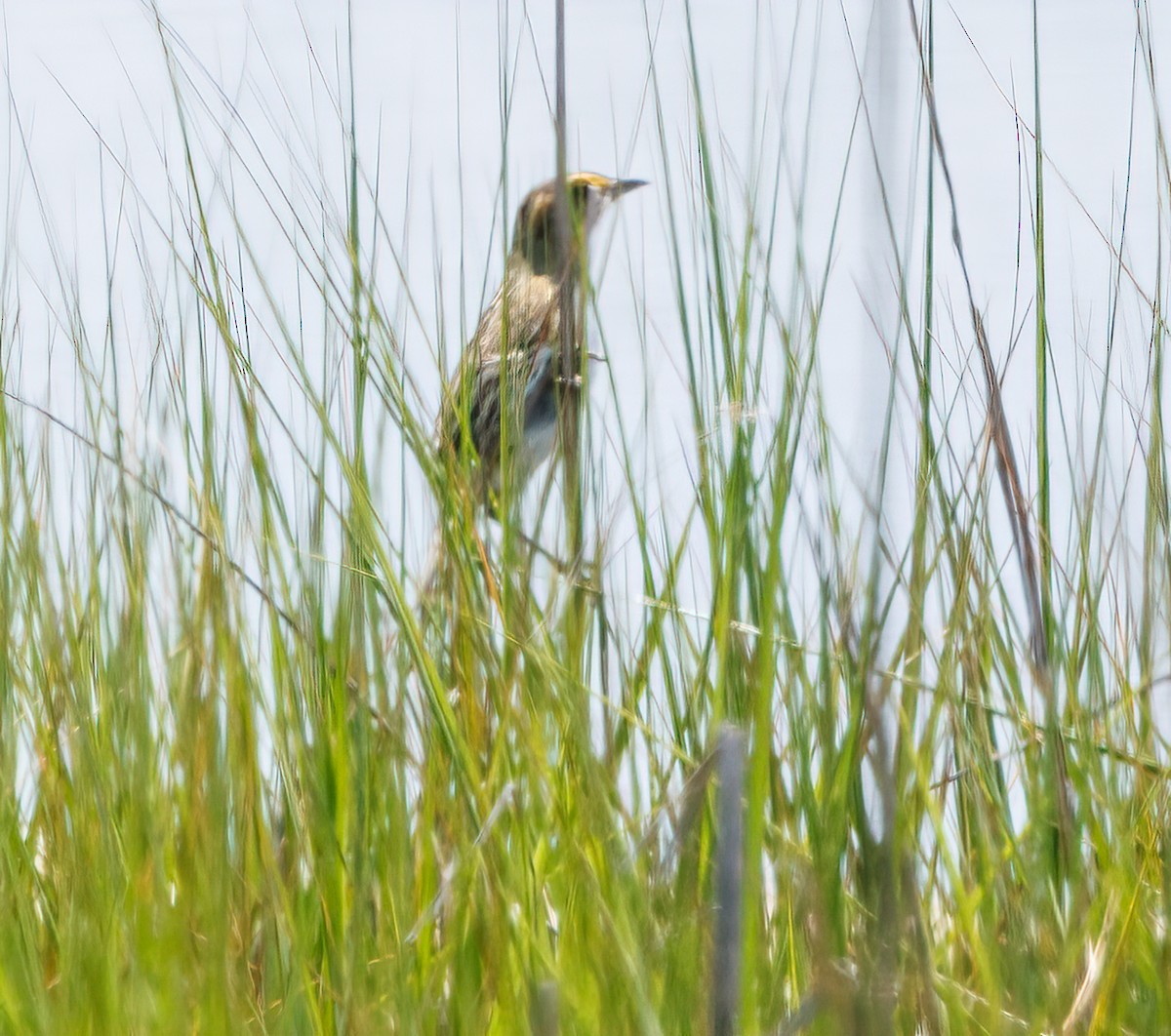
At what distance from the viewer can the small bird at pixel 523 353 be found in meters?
1.22

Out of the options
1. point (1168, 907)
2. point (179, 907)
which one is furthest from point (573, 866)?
point (1168, 907)

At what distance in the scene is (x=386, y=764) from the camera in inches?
43.8

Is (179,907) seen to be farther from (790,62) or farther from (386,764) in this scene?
(790,62)

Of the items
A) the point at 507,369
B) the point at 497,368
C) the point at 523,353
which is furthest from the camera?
the point at 497,368

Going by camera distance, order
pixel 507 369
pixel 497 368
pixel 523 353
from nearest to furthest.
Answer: pixel 507 369, pixel 523 353, pixel 497 368

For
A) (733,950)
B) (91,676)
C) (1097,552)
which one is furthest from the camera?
(91,676)

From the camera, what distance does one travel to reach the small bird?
1.22m

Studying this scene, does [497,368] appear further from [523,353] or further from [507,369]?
[507,369]

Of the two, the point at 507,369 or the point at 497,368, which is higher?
the point at 497,368

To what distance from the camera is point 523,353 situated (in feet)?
5.25

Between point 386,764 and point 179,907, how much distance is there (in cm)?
18

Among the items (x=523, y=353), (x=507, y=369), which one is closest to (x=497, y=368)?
(x=523, y=353)

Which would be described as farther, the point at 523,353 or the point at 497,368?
the point at 497,368

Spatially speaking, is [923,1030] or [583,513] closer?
[923,1030]
